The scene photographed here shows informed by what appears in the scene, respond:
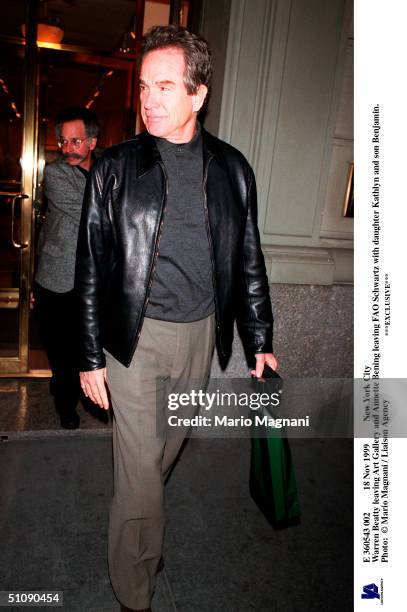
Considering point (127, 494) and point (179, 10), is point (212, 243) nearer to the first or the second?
point (127, 494)

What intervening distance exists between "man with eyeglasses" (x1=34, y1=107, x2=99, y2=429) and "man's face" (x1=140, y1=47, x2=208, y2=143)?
4.64ft

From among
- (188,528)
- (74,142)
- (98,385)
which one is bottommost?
(188,528)

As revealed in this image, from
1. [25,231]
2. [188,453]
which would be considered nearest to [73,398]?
[188,453]

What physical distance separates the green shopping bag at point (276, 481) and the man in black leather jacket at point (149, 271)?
1.32ft

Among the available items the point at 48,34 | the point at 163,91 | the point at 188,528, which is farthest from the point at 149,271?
the point at 48,34

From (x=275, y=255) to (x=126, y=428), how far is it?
6.57 ft

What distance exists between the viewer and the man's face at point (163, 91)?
77.6 inches

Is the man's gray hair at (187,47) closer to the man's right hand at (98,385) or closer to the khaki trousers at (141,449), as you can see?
the khaki trousers at (141,449)

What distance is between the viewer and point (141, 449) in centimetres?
205

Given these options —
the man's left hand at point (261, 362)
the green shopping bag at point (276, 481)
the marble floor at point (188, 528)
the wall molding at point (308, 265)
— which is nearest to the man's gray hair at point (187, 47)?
the man's left hand at point (261, 362)

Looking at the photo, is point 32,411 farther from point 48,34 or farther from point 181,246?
point 48,34

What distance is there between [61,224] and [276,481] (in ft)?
7.04

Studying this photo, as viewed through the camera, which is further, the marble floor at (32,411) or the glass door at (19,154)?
the glass door at (19,154)

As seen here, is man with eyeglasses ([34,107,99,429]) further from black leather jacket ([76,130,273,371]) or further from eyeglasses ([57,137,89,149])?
black leather jacket ([76,130,273,371])
